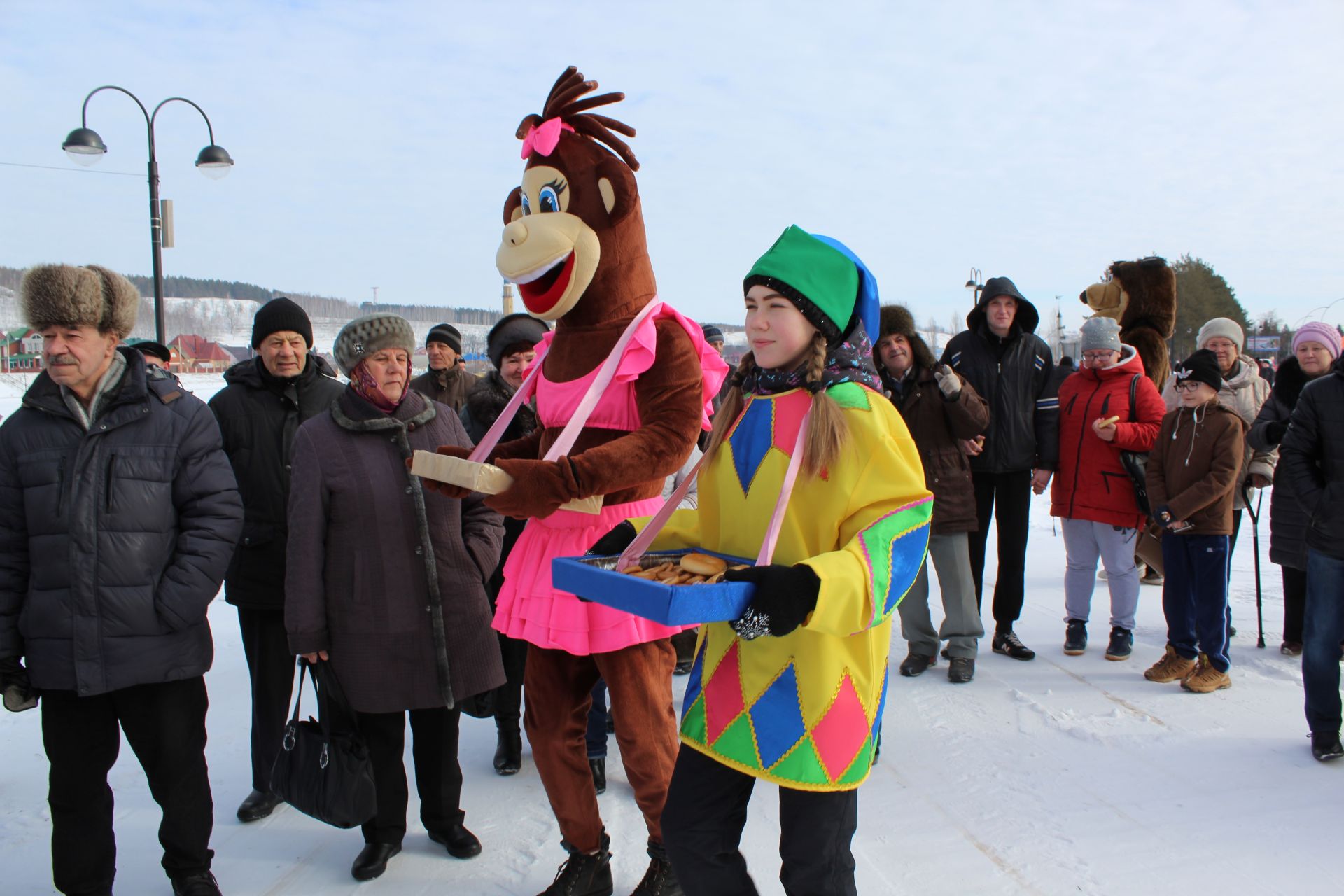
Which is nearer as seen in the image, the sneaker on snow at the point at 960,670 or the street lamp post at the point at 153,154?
the sneaker on snow at the point at 960,670

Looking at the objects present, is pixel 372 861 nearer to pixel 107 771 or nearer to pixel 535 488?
pixel 107 771

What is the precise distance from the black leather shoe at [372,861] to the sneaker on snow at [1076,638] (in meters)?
3.65

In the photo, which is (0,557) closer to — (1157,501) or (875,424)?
(875,424)

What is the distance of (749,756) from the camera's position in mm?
1887

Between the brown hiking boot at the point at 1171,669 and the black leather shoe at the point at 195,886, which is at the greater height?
the brown hiking boot at the point at 1171,669

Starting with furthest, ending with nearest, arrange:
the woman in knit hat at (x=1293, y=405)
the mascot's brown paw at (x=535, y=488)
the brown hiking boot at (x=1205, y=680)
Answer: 1. the woman in knit hat at (x=1293, y=405)
2. the brown hiking boot at (x=1205, y=680)
3. the mascot's brown paw at (x=535, y=488)

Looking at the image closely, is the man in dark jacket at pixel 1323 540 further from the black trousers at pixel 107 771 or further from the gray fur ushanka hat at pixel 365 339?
the black trousers at pixel 107 771

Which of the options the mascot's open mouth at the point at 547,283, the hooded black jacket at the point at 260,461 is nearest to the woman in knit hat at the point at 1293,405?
the mascot's open mouth at the point at 547,283

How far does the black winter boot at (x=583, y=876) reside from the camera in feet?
8.40

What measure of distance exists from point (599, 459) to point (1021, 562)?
3.40 metres

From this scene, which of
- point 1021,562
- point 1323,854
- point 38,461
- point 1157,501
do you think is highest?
point 38,461

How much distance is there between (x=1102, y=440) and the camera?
483 cm

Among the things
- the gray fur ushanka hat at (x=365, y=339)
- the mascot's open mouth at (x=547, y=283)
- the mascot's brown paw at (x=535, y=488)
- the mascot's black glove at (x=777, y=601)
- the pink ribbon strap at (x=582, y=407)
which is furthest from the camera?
the gray fur ushanka hat at (x=365, y=339)

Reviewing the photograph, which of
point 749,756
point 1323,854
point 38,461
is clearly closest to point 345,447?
point 38,461
